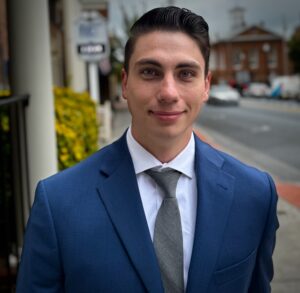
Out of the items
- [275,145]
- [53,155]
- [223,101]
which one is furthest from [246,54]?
[53,155]

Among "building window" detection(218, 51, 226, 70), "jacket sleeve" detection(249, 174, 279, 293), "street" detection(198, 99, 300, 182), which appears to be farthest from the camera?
"building window" detection(218, 51, 226, 70)

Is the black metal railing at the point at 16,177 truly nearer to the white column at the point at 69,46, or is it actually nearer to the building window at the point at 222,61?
the white column at the point at 69,46

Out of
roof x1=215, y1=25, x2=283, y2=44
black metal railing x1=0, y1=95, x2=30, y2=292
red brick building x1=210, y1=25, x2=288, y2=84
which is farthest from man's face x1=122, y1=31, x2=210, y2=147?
roof x1=215, y1=25, x2=283, y2=44

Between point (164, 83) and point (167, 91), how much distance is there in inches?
1.1

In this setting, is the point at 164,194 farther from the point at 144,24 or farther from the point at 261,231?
the point at 144,24

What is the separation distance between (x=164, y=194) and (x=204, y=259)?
0.78 ft

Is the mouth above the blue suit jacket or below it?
above

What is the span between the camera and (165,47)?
1537 millimetres

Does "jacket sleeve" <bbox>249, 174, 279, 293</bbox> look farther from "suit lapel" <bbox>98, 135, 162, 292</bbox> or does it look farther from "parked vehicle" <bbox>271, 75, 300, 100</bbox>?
"parked vehicle" <bbox>271, 75, 300, 100</bbox>

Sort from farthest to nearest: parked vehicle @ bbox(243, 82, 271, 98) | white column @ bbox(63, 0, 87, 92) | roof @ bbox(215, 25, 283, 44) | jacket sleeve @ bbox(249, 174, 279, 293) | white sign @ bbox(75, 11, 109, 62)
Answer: roof @ bbox(215, 25, 283, 44) < parked vehicle @ bbox(243, 82, 271, 98) < white column @ bbox(63, 0, 87, 92) < white sign @ bbox(75, 11, 109, 62) < jacket sleeve @ bbox(249, 174, 279, 293)

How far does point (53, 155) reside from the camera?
4.23 metres

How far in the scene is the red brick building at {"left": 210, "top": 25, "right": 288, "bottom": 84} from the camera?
3201 inches

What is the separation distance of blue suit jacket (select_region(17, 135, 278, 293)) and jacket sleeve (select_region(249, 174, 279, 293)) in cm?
2

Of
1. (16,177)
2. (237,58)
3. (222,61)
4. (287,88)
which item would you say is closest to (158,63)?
(16,177)
